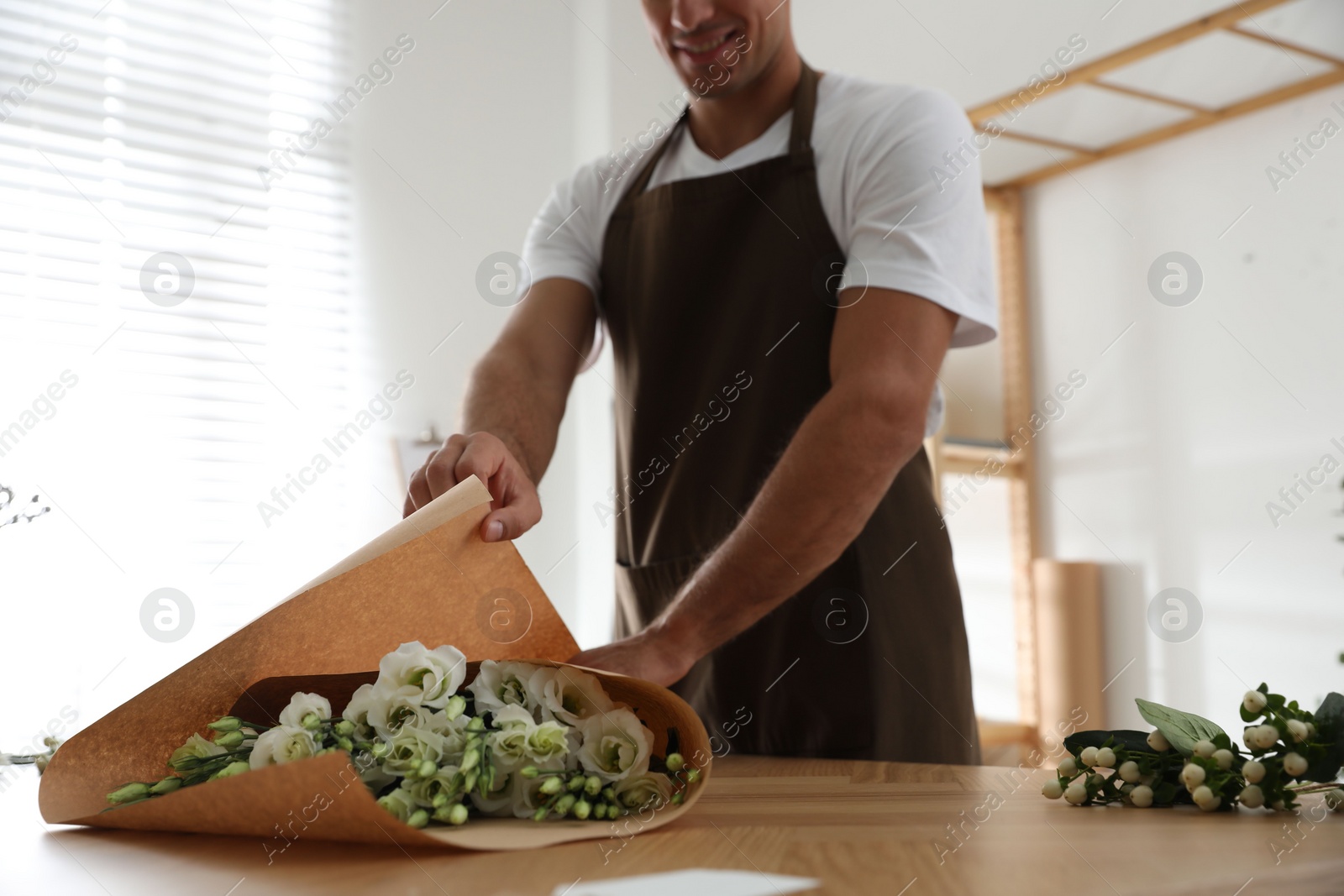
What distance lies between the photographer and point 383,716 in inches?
17.1

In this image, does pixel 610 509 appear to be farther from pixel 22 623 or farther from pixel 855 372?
pixel 855 372

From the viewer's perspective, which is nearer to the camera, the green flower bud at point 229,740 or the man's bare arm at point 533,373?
the green flower bud at point 229,740

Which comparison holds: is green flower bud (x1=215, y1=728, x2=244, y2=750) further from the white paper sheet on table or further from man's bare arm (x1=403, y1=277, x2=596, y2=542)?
man's bare arm (x1=403, y1=277, x2=596, y2=542)

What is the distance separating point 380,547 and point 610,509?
6.17 ft

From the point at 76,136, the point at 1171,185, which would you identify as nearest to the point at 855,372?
the point at 76,136

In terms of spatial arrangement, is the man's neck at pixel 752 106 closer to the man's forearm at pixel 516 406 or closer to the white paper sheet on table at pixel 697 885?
the man's forearm at pixel 516 406

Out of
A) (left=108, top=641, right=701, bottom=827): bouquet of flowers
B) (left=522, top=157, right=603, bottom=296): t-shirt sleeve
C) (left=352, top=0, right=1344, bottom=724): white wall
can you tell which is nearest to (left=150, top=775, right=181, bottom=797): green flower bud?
(left=108, top=641, right=701, bottom=827): bouquet of flowers

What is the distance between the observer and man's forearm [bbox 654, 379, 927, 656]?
79cm

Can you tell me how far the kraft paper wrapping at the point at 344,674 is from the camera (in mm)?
406

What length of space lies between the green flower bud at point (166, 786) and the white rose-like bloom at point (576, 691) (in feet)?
0.54

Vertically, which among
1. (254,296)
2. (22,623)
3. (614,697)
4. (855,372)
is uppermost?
(254,296)

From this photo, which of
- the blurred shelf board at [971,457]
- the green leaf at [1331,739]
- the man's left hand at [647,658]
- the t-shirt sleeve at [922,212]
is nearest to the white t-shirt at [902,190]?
the t-shirt sleeve at [922,212]

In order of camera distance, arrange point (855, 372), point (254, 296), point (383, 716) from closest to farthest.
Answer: point (383, 716) → point (855, 372) → point (254, 296)

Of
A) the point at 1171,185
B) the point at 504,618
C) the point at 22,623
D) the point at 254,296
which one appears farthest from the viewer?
the point at 1171,185
